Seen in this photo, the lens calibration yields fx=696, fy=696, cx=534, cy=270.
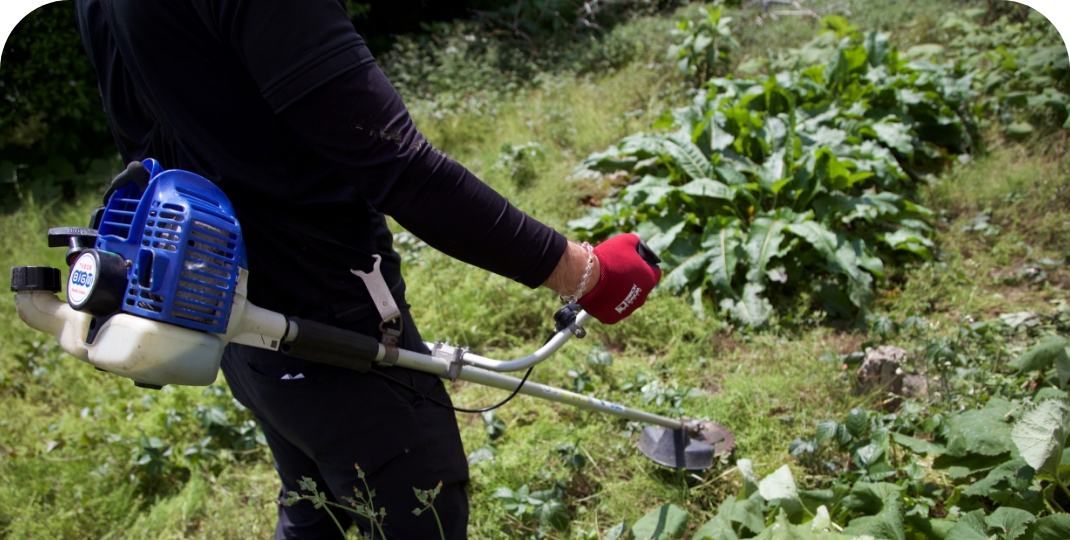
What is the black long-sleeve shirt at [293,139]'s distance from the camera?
125 centimetres

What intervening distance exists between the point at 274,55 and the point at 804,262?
328cm

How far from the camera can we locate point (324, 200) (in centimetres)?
153

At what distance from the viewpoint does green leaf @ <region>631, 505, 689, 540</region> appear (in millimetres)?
2295

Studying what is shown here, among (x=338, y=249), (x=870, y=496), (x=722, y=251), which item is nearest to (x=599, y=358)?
(x=722, y=251)

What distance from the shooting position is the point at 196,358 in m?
1.34

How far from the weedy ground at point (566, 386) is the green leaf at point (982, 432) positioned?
1.89ft

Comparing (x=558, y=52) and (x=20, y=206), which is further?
(x=558, y=52)

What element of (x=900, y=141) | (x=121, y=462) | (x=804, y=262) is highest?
(x=900, y=141)

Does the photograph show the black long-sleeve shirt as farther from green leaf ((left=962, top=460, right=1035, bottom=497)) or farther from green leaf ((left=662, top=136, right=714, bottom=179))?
green leaf ((left=662, top=136, right=714, bottom=179))

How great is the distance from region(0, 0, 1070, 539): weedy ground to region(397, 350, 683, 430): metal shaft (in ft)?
1.17

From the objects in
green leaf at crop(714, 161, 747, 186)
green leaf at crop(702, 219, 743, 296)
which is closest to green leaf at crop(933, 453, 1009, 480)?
green leaf at crop(702, 219, 743, 296)

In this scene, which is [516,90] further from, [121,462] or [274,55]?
[274,55]

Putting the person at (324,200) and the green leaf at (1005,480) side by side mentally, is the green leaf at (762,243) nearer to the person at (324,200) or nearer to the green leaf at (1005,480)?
the green leaf at (1005,480)

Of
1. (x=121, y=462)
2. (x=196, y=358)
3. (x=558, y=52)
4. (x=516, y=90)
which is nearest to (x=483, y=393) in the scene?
(x=121, y=462)
